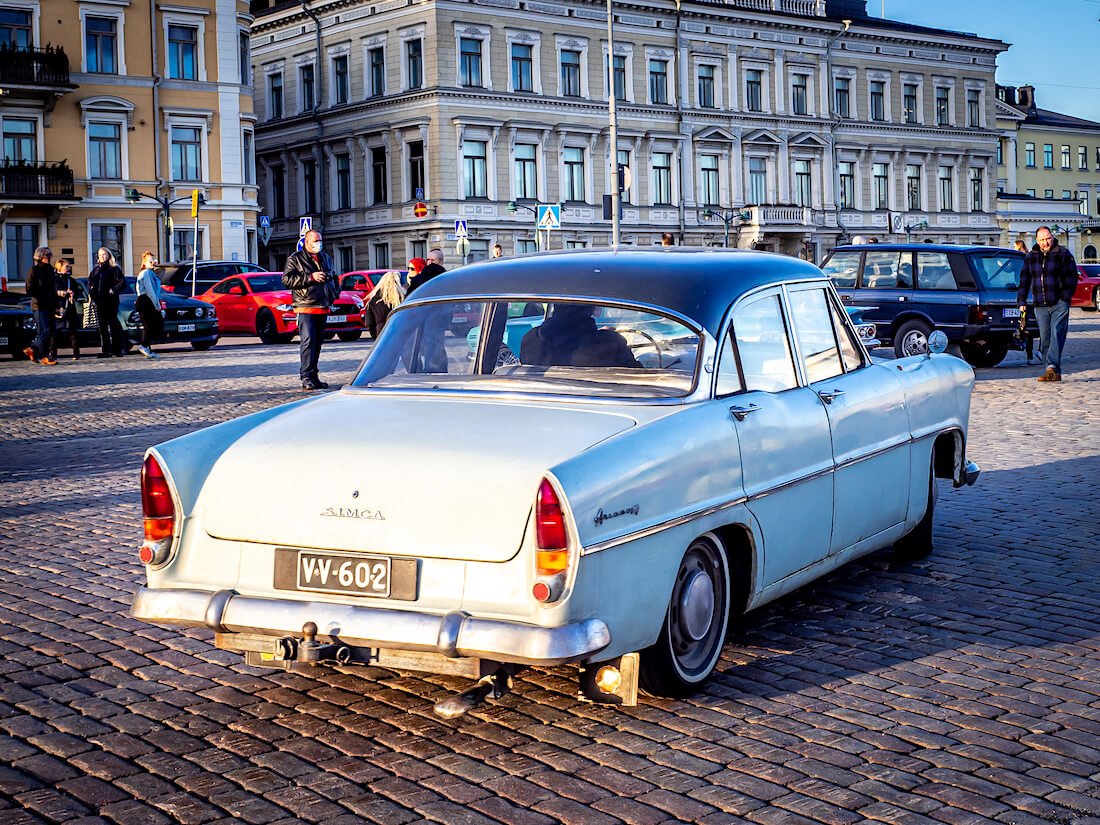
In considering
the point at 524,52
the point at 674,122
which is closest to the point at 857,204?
the point at 674,122

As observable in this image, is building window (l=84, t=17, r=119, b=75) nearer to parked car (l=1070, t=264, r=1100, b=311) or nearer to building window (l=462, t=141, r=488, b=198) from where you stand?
building window (l=462, t=141, r=488, b=198)

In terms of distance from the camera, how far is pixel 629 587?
4727 mm

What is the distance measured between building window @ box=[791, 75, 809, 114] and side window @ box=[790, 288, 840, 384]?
6881cm

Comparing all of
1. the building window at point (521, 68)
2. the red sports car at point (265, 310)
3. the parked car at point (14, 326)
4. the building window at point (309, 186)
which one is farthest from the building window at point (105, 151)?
the parked car at point (14, 326)

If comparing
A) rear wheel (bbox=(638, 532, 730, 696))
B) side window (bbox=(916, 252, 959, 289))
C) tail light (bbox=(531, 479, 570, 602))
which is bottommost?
rear wheel (bbox=(638, 532, 730, 696))

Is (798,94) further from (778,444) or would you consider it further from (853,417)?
(778,444)

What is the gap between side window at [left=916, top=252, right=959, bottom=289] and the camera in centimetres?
2169

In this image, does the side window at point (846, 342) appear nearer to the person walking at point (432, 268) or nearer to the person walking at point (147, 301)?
the person walking at point (432, 268)

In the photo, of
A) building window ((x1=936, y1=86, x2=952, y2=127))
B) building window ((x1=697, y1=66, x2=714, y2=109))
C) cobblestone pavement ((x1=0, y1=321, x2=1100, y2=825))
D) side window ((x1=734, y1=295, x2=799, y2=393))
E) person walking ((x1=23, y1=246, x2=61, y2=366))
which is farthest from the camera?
building window ((x1=936, y1=86, x2=952, y2=127))

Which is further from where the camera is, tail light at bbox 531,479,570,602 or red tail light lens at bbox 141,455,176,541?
red tail light lens at bbox 141,455,176,541

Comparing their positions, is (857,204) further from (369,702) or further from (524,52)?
(369,702)

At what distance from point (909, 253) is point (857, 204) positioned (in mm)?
56406

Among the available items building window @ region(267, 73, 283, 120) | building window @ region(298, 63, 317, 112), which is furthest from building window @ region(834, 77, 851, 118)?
building window @ region(267, 73, 283, 120)

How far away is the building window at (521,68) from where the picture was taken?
63.8 m
